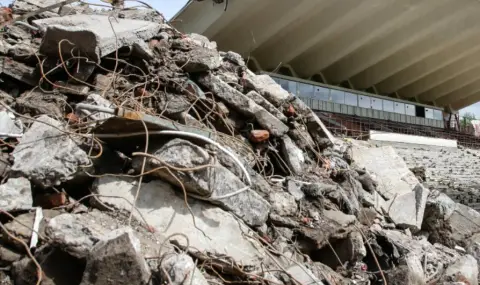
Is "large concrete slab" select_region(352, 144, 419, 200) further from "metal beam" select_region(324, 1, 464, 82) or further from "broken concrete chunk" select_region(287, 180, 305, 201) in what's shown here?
"metal beam" select_region(324, 1, 464, 82)

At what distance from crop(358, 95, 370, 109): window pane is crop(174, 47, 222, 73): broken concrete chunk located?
1795cm

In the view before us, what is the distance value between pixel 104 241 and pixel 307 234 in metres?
1.83

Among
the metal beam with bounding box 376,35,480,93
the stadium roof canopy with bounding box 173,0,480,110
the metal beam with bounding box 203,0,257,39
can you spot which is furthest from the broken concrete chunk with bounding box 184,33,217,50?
the metal beam with bounding box 376,35,480,93

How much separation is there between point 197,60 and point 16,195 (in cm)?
226

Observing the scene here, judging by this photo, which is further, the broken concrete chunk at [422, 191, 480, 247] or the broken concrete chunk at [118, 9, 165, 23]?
the broken concrete chunk at [118, 9, 165, 23]

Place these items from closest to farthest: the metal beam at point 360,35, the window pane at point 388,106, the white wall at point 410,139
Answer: the white wall at point 410,139 → the metal beam at point 360,35 → the window pane at point 388,106

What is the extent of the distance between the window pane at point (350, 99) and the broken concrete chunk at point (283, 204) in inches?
698

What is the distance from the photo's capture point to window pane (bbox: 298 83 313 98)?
19.1 metres

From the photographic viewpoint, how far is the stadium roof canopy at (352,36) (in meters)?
16.5

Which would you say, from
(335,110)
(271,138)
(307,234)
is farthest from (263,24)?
(307,234)

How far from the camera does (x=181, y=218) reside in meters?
2.89

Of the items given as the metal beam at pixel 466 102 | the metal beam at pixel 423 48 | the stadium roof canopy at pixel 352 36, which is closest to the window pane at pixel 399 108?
the stadium roof canopy at pixel 352 36

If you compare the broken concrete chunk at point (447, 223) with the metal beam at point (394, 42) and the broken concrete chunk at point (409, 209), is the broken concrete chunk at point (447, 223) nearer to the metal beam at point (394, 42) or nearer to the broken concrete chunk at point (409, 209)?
the broken concrete chunk at point (409, 209)

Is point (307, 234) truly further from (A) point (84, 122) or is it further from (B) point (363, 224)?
(A) point (84, 122)
